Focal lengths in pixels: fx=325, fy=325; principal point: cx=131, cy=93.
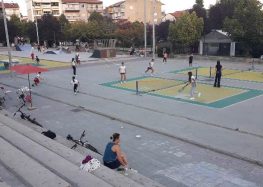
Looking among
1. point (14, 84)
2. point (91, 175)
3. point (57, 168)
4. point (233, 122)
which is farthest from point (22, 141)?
point (14, 84)

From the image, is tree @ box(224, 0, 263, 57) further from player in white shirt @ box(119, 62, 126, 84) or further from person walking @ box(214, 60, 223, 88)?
player in white shirt @ box(119, 62, 126, 84)

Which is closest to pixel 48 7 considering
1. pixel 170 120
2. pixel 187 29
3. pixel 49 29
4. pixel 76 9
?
pixel 76 9

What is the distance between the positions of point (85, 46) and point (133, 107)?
43988 mm

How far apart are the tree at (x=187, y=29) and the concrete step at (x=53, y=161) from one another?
32.9 meters

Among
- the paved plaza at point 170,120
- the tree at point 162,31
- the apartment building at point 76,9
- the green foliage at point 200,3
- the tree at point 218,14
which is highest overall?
the apartment building at point 76,9

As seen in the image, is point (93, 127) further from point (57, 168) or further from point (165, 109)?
point (57, 168)

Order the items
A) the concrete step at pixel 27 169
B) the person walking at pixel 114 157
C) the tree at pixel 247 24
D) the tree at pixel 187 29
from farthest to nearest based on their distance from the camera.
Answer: the tree at pixel 187 29
the tree at pixel 247 24
the person walking at pixel 114 157
the concrete step at pixel 27 169

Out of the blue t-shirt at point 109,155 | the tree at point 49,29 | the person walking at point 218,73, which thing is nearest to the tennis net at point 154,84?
the person walking at point 218,73

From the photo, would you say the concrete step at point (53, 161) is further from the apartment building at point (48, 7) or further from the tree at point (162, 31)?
the apartment building at point (48, 7)

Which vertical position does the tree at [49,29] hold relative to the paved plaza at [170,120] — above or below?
above

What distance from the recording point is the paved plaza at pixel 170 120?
389 inches

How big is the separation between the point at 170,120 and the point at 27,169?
310 inches

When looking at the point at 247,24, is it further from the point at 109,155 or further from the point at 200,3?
the point at 109,155

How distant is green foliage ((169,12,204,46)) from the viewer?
41188 millimetres
